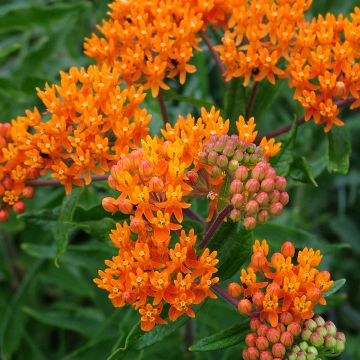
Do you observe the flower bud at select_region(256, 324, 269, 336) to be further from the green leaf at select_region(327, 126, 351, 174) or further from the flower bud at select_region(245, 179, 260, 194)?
the green leaf at select_region(327, 126, 351, 174)

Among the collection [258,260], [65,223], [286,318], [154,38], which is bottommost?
[286,318]

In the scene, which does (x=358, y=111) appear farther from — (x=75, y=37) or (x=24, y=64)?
(x=24, y=64)

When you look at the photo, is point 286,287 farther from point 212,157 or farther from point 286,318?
point 212,157

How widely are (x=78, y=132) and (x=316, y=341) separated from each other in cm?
130

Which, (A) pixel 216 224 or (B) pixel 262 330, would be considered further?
(A) pixel 216 224

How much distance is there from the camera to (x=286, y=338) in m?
2.43

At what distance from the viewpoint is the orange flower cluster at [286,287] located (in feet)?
8.14

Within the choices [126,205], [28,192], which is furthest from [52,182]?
[126,205]

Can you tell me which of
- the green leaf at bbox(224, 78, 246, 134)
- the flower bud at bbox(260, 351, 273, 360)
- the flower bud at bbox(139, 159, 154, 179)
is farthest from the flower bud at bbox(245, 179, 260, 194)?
the green leaf at bbox(224, 78, 246, 134)

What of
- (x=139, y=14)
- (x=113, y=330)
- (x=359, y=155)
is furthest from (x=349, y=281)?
(x=139, y=14)

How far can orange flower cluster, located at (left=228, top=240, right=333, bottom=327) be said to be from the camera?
248 centimetres

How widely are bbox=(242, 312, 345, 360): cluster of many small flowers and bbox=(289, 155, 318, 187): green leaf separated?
0.75 m

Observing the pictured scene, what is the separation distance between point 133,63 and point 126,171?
0.85 metres

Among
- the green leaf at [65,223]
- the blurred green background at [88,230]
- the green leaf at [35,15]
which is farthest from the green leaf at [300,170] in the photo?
the green leaf at [35,15]
